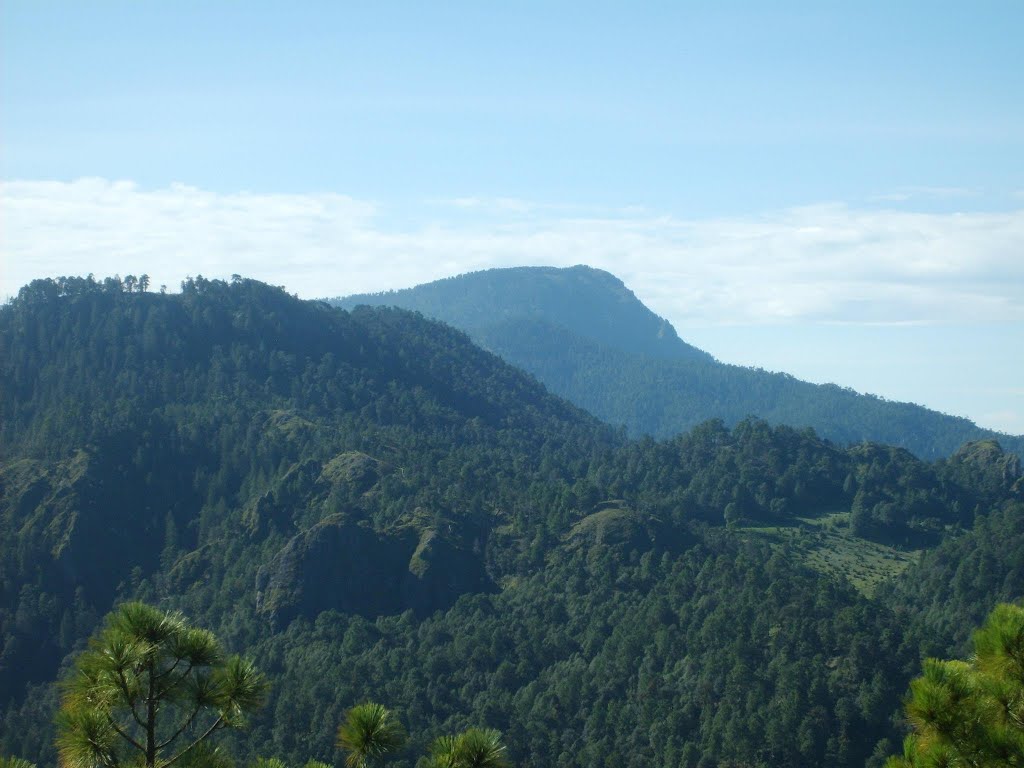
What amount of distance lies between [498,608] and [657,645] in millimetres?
20930

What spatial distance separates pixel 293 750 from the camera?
80.1m

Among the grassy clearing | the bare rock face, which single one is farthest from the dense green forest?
the grassy clearing

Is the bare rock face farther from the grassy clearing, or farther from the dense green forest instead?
the grassy clearing

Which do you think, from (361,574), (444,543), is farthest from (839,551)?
(361,574)

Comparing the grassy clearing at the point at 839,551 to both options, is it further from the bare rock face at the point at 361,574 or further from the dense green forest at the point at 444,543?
the bare rock face at the point at 361,574

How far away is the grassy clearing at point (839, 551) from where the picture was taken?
4739 inches

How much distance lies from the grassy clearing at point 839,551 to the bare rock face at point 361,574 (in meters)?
40.9

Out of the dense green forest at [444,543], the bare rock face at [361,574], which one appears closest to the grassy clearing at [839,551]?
the dense green forest at [444,543]

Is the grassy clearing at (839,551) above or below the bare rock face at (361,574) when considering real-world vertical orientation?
above

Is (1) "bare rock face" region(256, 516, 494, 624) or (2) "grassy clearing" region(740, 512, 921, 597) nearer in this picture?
(1) "bare rock face" region(256, 516, 494, 624)

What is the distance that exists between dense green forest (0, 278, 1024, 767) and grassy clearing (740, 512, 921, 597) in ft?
2.29

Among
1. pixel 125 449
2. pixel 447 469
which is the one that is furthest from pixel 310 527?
pixel 125 449

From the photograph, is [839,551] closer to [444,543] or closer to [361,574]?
[444,543]

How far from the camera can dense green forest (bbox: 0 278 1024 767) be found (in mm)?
80500
